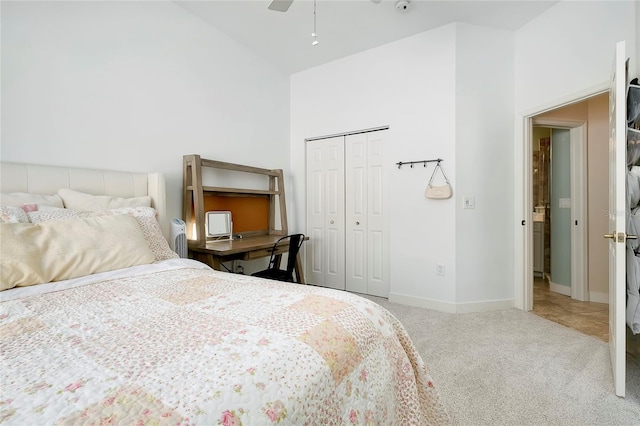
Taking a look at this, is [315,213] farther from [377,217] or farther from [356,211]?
[377,217]

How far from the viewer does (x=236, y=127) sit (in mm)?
3406

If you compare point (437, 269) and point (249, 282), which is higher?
point (249, 282)

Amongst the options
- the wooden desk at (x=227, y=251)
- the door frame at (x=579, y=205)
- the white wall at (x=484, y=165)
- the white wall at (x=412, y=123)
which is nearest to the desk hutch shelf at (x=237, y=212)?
the wooden desk at (x=227, y=251)

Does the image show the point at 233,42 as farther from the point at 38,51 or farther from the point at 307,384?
the point at 307,384

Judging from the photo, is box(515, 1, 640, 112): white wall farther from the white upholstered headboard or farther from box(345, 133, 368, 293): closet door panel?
the white upholstered headboard

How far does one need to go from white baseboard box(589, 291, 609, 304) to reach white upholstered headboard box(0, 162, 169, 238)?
14.7 feet

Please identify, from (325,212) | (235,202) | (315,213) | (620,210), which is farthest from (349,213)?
(620,210)

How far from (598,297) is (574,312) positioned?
2.07 ft

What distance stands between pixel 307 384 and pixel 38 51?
261cm

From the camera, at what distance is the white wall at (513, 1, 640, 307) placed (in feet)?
7.30

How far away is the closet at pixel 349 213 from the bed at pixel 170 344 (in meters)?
2.36

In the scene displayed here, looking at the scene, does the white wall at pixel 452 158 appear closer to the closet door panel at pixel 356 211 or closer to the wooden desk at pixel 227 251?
the closet door panel at pixel 356 211

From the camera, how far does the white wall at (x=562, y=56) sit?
7.30 ft

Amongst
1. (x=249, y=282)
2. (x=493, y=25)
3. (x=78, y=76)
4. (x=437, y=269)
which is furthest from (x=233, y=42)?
(x=437, y=269)
